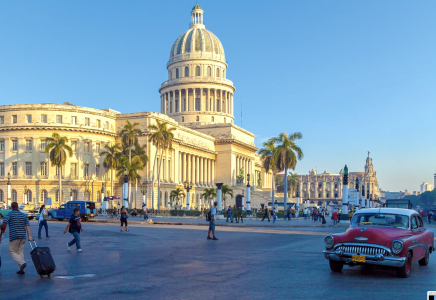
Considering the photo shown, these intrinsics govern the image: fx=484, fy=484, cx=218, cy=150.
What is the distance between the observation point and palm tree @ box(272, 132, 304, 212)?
2653 inches

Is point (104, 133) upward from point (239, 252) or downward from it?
upward

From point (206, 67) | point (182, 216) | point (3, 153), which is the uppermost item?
point (206, 67)

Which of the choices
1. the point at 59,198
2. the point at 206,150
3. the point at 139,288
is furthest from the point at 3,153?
the point at 139,288

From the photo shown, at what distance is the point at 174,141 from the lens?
82.6 m

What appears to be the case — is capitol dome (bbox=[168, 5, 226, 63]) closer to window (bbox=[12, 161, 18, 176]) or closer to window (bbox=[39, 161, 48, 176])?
window (bbox=[39, 161, 48, 176])

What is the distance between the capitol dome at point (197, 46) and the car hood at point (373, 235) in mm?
105004

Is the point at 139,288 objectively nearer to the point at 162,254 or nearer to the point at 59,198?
the point at 162,254

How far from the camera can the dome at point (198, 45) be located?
11512cm

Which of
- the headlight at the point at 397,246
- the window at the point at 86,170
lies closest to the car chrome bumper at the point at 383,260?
the headlight at the point at 397,246

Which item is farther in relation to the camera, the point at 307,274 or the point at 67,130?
the point at 67,130

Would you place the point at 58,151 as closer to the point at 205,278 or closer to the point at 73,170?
the point at 73,170

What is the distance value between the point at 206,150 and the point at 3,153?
40467 mm

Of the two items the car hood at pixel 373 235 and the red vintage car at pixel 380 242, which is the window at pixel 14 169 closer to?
the red vintage car at pixel 380 242

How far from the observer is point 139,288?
10.1 metres
